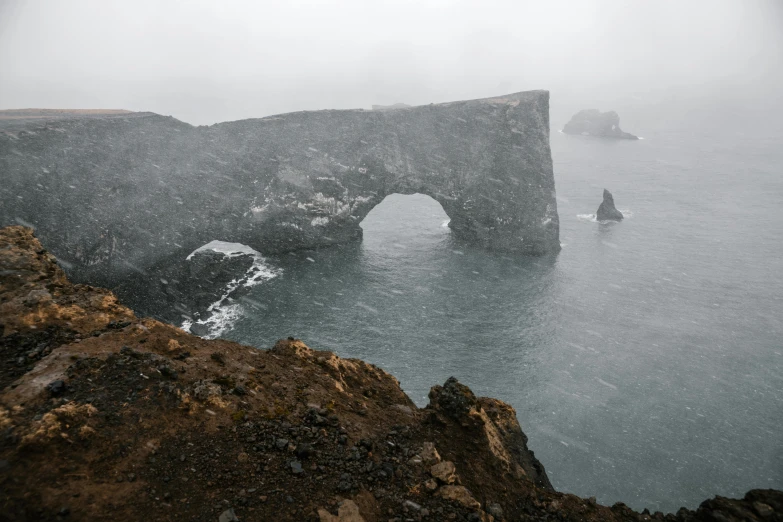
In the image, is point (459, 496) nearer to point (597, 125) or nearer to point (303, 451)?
point (303, 451)

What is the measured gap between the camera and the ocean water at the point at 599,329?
94.8 feet

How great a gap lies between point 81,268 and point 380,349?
32.0m

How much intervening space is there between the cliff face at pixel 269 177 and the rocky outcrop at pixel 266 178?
0.48 ft

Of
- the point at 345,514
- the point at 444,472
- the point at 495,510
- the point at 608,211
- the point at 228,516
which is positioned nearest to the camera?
the point at 228,516

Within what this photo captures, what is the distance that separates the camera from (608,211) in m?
72.2

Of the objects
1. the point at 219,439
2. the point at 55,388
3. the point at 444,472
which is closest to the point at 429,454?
the point at 444,472

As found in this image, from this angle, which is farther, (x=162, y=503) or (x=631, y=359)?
(x=631, y=359)

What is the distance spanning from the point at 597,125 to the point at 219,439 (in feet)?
525

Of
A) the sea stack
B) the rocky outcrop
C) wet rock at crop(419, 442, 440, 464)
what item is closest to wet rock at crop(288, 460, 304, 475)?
wet rock at crop(419, 442, 440, 464)

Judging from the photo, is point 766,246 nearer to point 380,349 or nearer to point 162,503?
point 380,349

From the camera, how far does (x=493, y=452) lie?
14.0 metres

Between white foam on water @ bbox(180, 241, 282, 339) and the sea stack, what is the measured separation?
5494cm

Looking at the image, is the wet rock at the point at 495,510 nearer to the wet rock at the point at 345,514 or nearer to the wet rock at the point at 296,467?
the wet rock at the point at 345,514

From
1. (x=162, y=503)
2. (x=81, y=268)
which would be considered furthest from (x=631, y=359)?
(x=81, y=268)
